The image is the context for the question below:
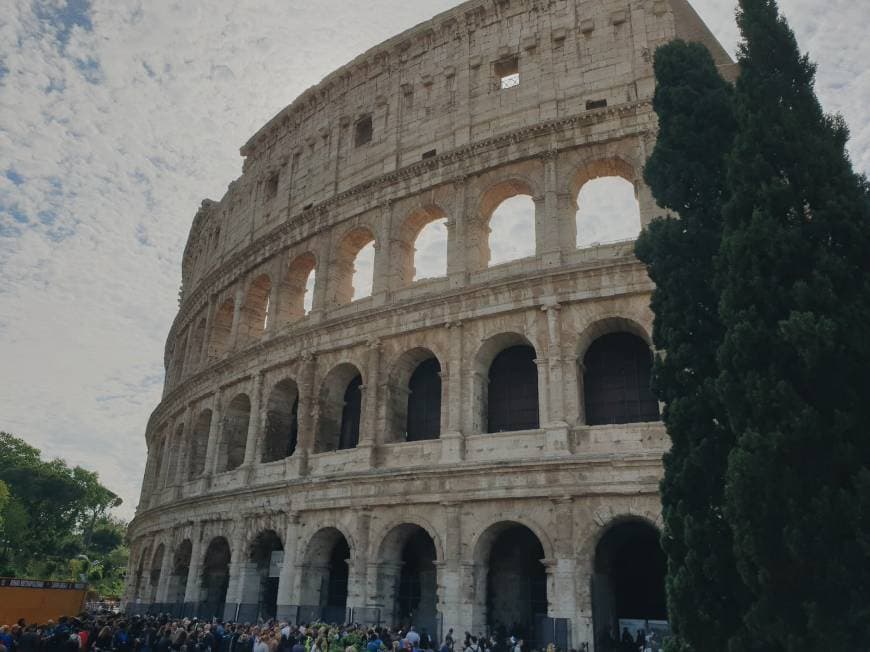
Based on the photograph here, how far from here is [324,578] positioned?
17.4 m

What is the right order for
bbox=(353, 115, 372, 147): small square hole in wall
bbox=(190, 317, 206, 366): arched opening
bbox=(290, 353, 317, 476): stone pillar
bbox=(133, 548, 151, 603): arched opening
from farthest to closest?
bbox=(190, 317, 206, 366): arched opening < bbox=(133, 548, 151, 603): arched opening < bbox=(353, 115, 372, 147): small square hole in wall < bbox=(290, 353, 317, 476): stone pillar

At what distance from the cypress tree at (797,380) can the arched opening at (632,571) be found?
7.34m

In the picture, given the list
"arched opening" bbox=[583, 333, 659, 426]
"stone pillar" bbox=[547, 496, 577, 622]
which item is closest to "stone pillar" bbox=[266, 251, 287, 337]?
"arched opening" bbox=[583, 333, 659, 426]

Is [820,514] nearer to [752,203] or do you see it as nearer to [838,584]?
[838,584]

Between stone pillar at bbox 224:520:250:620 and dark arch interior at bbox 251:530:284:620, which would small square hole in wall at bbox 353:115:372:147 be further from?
dark arch interior at bbox 251:530:284:620

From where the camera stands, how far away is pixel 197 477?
2222 centimetres

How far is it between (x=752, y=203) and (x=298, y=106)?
19239 mm

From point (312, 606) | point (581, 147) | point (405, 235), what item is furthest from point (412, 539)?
point (581, 147)

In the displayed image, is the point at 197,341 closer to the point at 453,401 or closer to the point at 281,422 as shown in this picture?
the point at 281,422

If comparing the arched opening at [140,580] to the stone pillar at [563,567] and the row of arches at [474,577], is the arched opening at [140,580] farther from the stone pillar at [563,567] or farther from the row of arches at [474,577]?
the stone pillar at [563,567]

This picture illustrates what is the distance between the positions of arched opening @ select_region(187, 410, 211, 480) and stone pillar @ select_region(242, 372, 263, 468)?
3.78m

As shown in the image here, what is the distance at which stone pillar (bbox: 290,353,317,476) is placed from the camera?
18.1 m

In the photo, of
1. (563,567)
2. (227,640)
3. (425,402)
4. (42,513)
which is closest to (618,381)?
(563,567)

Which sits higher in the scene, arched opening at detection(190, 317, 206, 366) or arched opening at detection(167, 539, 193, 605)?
arched opening at detection(190, 317, 206, 366)
